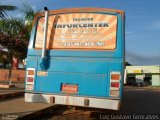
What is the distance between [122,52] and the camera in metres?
9.72

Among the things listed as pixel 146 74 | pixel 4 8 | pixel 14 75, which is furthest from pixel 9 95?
pixel 146 74

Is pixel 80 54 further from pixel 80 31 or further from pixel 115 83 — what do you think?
pixel 115 83

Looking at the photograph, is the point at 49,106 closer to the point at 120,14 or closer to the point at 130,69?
the point at 120,14

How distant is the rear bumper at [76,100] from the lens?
31.0 feet

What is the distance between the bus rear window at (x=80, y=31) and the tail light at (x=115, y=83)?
0.79 meters

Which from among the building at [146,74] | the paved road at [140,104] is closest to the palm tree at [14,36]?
the paved road at [140,104]

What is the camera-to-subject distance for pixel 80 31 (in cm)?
1030

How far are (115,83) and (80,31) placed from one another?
1.94m

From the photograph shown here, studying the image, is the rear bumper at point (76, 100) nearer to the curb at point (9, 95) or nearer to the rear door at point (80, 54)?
the rear door at point (80, 54)

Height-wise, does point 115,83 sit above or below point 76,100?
above

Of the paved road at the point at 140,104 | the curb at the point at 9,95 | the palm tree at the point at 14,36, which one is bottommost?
the paved road at the point at 140,104

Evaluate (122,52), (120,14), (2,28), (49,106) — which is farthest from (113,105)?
(2,28)

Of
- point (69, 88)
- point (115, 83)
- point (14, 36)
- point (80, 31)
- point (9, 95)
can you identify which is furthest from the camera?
point (14, 36)

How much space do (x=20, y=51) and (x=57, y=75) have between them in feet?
41.8
